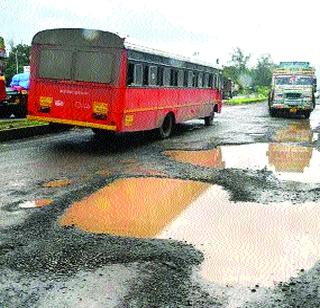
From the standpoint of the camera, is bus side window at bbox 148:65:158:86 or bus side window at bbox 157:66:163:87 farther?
bus side window at bbox 157:66:163:87

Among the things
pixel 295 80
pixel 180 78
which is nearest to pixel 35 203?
pixel 180 78

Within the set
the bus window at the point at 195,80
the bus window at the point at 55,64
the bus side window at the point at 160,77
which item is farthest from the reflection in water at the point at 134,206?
the bus window at the point at 195,80

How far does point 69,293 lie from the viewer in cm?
364

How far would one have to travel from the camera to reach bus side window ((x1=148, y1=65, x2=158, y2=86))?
12.0 meters

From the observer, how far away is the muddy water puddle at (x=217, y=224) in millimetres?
4355

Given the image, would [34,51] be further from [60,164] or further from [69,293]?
[69,293]

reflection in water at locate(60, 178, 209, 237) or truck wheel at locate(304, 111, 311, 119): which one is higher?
truck wheel at locate(304, 111, 311, 119)

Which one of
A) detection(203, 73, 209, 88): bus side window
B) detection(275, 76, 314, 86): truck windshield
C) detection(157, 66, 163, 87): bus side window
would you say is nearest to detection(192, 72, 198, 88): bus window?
detection(203, 73, 209, 88): bus side window

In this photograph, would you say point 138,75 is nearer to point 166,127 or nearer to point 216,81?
point 166,127

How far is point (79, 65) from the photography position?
1065cm

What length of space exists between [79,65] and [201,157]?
141 inches

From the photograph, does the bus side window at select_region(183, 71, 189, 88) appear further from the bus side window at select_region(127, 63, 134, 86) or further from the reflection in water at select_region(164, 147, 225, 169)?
the bus side window at select_region(127, 63, 134, 86)

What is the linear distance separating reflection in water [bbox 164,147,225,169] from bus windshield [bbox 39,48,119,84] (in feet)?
7.46

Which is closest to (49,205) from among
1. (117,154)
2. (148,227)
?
(148,227)
